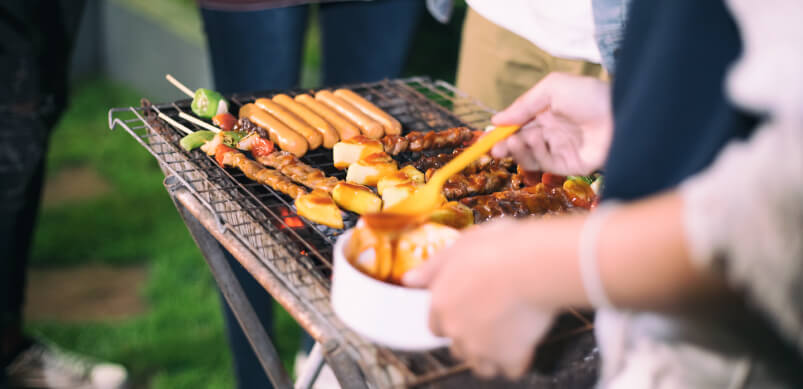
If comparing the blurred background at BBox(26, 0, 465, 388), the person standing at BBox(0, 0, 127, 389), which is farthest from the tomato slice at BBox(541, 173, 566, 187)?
the person standing at BBox(0, 0, 127, 389)

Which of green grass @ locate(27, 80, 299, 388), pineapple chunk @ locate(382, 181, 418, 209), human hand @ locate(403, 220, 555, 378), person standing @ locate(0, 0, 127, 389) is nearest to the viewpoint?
human hand @ locate(403, 220, 555, 378)

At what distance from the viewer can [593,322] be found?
5.36 ft

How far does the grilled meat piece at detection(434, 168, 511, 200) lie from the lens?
7.48ft

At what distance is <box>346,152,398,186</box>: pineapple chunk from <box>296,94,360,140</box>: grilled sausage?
11.7 inches

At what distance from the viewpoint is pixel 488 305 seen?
1142 mm

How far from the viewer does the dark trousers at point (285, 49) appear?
349 cm

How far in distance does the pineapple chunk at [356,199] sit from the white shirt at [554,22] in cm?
114

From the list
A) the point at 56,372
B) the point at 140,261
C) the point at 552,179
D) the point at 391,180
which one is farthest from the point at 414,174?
the point at 140,261

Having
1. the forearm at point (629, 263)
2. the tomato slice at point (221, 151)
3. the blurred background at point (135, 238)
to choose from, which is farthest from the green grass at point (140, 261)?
the forearm at point (629, 263)

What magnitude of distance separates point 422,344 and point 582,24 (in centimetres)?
168

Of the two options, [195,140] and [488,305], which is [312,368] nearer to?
[195,140]

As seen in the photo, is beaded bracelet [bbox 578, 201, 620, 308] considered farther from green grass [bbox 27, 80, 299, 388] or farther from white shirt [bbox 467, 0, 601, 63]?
green grass [bbox 27, 80, 299, 388]

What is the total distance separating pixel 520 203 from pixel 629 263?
1126 millimetres

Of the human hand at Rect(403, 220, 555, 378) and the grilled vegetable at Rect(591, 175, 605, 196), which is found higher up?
the human hand at Rect(403, 220, 555, 378)
